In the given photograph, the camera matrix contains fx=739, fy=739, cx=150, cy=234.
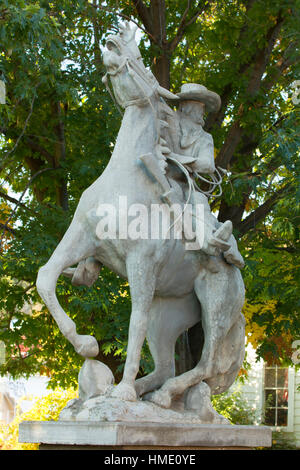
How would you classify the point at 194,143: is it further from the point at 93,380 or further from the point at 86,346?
the point at 93,380

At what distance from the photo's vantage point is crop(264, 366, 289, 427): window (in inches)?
659

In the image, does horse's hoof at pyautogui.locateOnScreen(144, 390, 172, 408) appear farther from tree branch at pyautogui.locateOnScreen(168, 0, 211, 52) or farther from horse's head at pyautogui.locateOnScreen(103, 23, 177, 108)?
tree branch at pyautogui.locateOnScreen(168, 0, 211, 52)

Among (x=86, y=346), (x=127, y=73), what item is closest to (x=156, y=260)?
(x=86, y=346)

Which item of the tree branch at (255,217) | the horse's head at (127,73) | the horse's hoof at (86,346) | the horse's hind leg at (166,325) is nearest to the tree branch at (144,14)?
the tree branch at (255,217)

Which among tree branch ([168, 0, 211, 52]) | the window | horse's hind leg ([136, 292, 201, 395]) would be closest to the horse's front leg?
horse's hind leg ([136, 292, 201, 395])

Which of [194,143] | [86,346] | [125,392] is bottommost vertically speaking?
[125,392]

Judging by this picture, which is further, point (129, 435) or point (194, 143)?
point (194, 143)

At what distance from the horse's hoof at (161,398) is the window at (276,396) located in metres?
12.7

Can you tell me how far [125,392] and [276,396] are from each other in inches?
528

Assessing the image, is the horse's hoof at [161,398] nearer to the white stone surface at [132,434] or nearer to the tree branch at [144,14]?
the white stone surface at [132,434]

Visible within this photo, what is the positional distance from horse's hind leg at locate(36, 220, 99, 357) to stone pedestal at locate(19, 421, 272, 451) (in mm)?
529

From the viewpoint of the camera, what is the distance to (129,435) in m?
3.92

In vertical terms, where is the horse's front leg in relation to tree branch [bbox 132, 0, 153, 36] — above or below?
below

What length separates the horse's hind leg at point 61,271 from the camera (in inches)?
176
